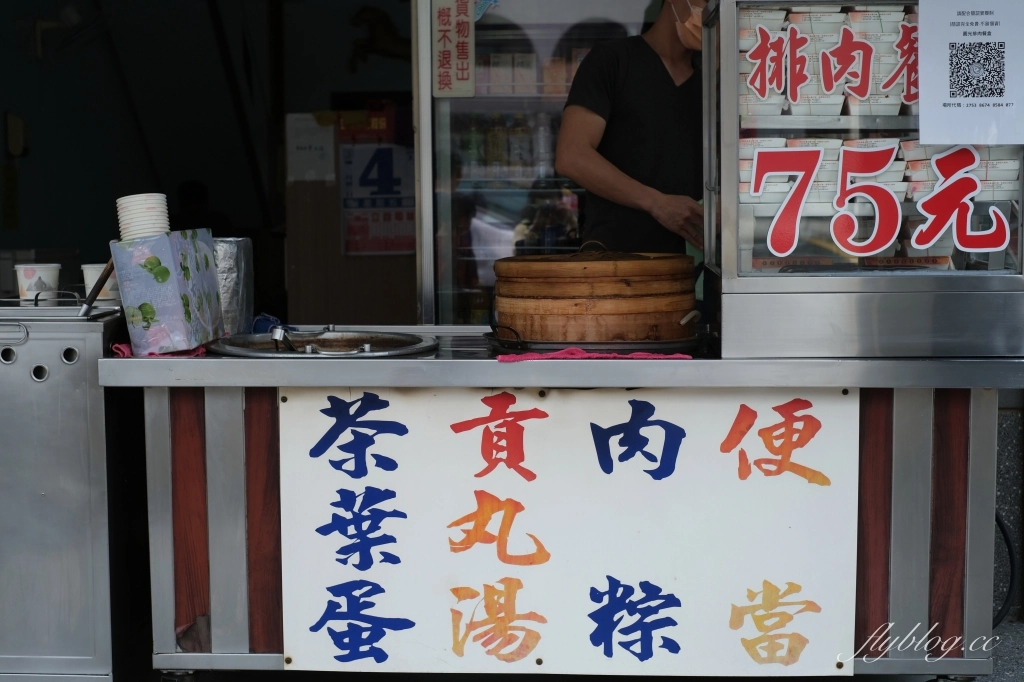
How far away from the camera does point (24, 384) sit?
2494 millimetres

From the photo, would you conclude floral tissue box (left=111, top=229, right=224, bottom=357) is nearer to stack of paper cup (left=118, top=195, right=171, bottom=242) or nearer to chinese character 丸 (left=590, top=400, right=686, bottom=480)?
stack of paper cup (left=118, top=195, right=171, bottom=242)

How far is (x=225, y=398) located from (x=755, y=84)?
4.71 feet

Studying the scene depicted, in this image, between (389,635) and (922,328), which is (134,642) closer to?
(389,635)

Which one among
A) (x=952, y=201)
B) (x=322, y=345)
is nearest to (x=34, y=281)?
(x=322, y=345)

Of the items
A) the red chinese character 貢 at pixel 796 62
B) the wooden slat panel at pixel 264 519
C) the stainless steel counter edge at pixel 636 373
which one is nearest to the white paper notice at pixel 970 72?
the red chinese character 貢 at pixel 796 62

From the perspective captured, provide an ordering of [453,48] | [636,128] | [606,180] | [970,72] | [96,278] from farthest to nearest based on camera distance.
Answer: [453,48], [636,128], [606,180], [96,278], [970,72]

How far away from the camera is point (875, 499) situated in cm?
240

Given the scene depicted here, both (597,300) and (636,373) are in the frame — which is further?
(597,300)

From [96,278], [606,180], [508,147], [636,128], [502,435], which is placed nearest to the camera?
[502,435]

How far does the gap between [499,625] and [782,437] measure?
81 cm

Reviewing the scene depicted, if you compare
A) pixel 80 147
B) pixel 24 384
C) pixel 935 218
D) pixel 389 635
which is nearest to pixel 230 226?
pixel 80 147

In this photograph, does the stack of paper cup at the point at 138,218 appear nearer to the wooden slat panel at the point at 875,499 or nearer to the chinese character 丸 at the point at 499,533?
the chinese character 丸 at the point at 499,533

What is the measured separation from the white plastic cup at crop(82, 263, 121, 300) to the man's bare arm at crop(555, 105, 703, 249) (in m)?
1.38

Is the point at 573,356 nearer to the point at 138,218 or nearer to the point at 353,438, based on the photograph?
the point at 353,438
